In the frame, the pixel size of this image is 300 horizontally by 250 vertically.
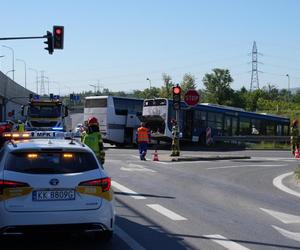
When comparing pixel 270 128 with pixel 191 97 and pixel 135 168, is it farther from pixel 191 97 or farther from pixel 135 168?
pixel 135 168

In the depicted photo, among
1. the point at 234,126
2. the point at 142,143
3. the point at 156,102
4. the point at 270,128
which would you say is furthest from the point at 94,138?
the point at 270,128

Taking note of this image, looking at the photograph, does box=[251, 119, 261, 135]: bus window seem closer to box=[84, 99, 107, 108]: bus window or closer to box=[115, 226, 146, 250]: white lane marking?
box=[84, 99, 107, 108]: bus window

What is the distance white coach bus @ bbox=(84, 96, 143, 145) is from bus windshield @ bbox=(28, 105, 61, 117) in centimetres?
381

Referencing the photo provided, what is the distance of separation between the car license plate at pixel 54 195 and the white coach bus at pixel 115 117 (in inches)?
1165

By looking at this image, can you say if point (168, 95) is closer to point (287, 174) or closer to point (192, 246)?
point (287, 174)

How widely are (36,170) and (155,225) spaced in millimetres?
2779

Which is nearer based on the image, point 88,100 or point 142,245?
point 142,245

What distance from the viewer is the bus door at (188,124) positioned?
37.3 m

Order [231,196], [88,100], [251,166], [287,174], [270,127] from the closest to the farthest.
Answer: [231,196], [287,174], [251,166], [88,100], [270,127]

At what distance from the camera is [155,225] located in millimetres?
9797

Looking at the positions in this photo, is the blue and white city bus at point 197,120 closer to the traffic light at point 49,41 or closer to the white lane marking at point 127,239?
the traffic light at point 49,41

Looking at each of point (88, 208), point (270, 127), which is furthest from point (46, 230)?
point (270, 127)

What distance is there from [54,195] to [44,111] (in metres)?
27.4

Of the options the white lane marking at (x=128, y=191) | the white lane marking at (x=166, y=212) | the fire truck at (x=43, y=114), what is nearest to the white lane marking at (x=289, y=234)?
the white lane marking at (x=166, y=212)
